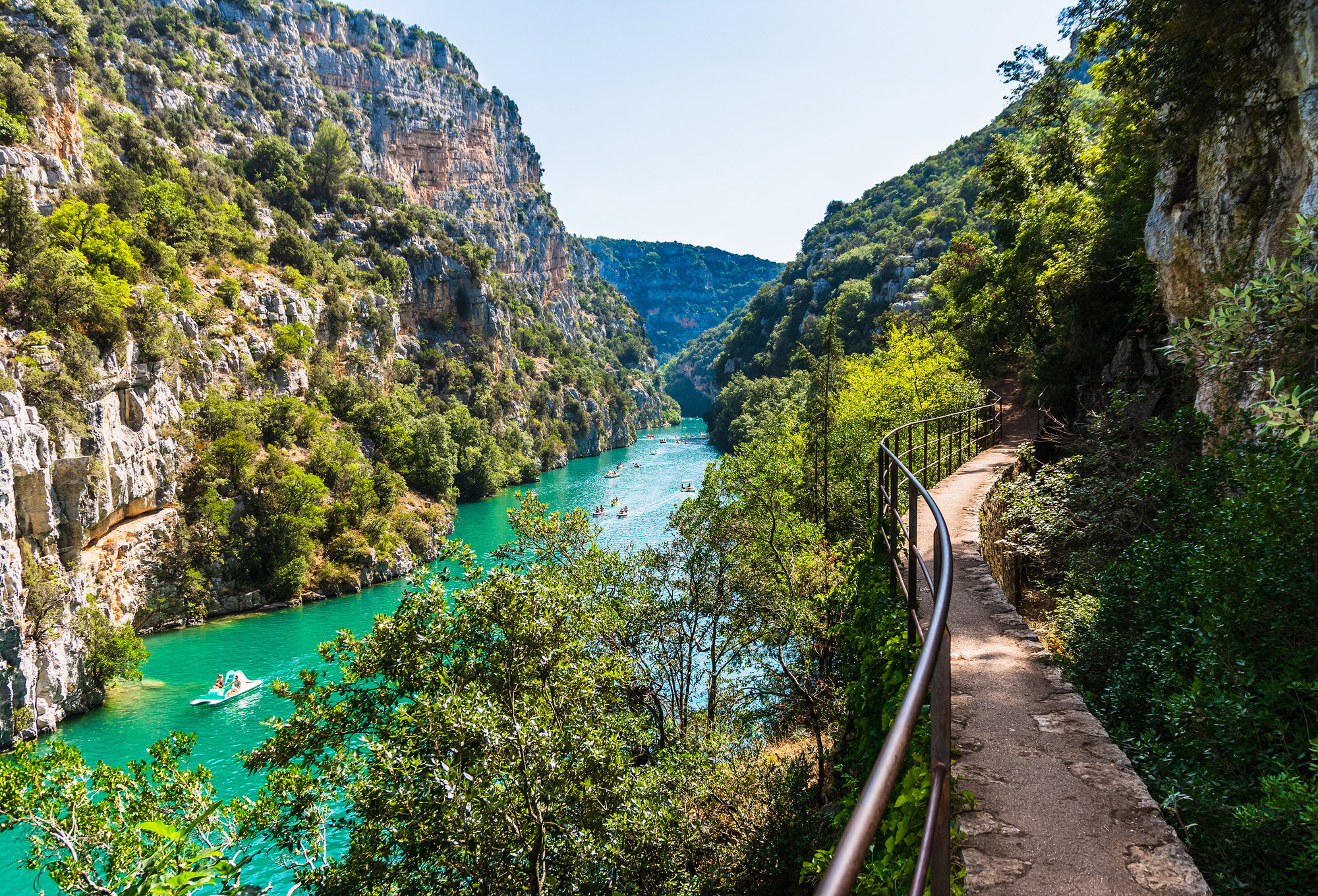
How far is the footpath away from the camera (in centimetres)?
249

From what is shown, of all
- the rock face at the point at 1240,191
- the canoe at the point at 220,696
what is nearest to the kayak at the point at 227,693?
the canoe at the point at 220,696

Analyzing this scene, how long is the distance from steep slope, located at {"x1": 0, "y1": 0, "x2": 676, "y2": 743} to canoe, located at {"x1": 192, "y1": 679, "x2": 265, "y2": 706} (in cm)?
314

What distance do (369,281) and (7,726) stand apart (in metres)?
47.9

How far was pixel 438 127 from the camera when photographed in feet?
319

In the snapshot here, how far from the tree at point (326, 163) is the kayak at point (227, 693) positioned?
53903 millimetres

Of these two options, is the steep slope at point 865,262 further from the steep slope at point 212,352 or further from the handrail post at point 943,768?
the handrail post at point 943,768

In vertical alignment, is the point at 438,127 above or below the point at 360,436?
above

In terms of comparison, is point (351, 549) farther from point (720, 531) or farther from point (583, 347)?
point (583, 347)

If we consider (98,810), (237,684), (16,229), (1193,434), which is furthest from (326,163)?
(1193,434)

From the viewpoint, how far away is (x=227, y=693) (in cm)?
1980

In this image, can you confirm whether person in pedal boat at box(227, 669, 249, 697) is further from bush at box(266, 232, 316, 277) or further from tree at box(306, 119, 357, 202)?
tree at box(306, 119, 357, 202)

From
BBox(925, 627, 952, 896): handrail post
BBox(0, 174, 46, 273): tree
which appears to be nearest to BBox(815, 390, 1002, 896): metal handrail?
BBox(925, 627, 952, 896): handrail post

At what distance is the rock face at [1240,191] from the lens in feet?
19.2

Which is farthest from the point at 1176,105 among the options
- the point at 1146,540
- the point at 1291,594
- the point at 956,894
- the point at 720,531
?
the point at 720,531
